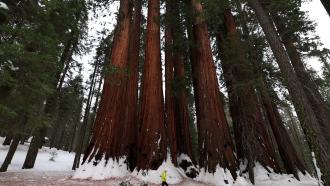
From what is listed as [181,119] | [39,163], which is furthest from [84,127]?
[181,119]

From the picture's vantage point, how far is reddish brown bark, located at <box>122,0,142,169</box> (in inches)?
366

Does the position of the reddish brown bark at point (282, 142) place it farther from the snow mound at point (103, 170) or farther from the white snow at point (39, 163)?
the white snow at point (39, 163)

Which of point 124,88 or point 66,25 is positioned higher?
point 66,25

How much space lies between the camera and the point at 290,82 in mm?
6387

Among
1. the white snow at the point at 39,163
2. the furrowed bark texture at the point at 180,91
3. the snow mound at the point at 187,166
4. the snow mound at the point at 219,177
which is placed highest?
the furrowed bark texture at the point at 180,91

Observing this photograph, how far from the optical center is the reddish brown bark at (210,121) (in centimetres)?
866

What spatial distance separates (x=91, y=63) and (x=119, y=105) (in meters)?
8.95

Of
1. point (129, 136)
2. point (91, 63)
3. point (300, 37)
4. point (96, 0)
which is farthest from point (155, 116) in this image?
point (91, 63)

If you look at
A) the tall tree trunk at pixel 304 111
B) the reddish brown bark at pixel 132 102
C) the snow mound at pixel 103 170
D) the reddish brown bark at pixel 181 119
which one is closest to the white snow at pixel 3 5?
the reddish brown bark at pixel 132 102

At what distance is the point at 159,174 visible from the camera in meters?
8.27

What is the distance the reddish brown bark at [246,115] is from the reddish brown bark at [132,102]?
3899mm

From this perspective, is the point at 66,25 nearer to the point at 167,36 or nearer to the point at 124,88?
the point at 124,88

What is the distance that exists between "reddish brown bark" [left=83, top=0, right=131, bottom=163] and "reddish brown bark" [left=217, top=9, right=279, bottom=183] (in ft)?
14.2

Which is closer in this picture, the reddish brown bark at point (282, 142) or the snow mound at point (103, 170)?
the snow mound at point (103, 170)
